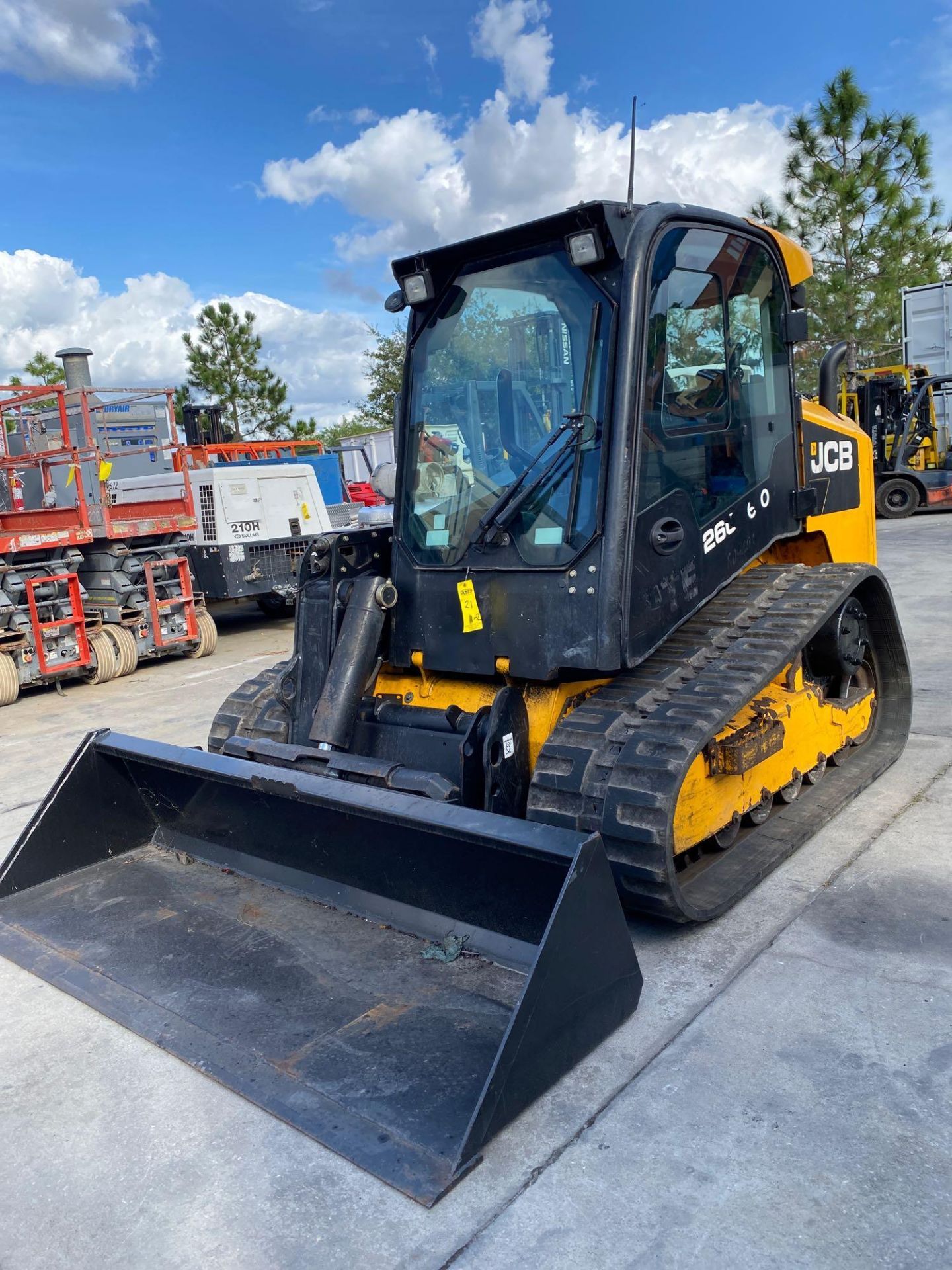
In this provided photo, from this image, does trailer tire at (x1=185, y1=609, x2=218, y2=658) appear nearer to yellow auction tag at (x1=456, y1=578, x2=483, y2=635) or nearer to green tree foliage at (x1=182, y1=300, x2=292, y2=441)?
yellow auction tag at (x1=456, y1=578, x2=483, y2=635)

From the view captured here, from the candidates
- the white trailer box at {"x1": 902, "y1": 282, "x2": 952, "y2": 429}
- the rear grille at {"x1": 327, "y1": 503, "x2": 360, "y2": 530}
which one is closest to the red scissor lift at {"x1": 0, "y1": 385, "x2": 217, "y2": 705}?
the rear grille at {"x1": 327, "y1": 503, "x2": 360, "y2": 530}

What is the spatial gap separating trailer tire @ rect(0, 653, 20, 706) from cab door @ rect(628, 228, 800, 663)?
267 inches

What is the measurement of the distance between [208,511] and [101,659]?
7.11 ft

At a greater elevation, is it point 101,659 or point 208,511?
point 208,511

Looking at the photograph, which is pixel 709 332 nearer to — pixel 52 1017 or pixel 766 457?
pixel 766 457

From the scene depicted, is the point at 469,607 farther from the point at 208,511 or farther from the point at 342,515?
the point at 342,515

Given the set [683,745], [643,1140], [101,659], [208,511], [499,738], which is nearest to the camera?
[643,1140]

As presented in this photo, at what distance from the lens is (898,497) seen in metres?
18.0

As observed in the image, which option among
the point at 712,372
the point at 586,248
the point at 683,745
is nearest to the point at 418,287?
the point at 586,248

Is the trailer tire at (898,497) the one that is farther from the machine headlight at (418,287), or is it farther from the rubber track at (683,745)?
the machine headlight at (418,287)

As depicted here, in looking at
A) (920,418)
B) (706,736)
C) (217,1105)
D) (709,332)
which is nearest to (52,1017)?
(217,1105)

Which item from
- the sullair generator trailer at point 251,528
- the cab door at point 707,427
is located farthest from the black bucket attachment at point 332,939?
the sullair generator trailer at point 251,528

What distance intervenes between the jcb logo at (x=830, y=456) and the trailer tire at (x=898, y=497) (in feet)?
45.2

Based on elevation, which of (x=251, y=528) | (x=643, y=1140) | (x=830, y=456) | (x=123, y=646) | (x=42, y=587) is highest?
(x=830, y=456)
